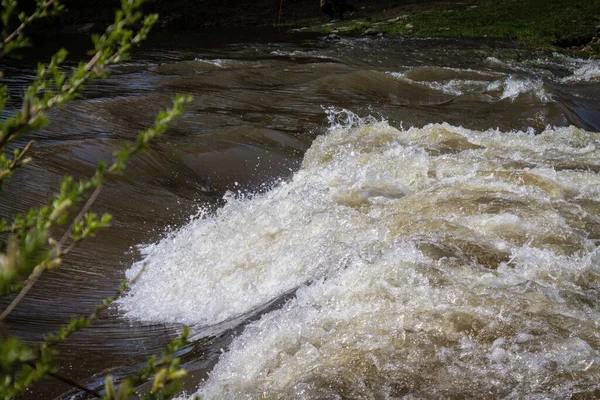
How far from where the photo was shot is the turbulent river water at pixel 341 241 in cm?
334

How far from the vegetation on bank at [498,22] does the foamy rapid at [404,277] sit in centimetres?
1081

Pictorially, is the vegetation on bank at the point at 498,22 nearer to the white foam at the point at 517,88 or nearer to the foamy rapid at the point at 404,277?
the white foam at the point at 517,88

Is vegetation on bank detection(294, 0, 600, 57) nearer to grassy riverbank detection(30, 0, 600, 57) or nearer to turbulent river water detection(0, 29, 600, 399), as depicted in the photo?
grassy riverbank detection(30, 0, 600, 57)

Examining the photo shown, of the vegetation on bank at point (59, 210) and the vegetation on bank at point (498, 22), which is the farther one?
the vegetation on bank at point (498, 22)

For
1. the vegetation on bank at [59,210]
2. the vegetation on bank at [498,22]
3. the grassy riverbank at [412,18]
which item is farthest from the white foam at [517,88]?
the vegetation on bank at [59,210]

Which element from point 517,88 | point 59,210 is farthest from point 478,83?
point 59,210

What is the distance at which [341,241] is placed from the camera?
16.2 ft

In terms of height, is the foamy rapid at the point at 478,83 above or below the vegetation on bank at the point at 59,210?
below

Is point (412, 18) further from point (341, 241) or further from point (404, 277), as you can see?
point (404, 277)

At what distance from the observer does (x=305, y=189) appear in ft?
20.8

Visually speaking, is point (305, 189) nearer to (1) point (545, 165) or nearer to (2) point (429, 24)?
(1) point (545, 165)

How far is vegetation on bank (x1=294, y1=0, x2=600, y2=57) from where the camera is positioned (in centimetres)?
1708

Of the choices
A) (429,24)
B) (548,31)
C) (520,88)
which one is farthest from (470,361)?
(429,24)

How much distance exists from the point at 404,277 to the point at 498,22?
18.2 meters
